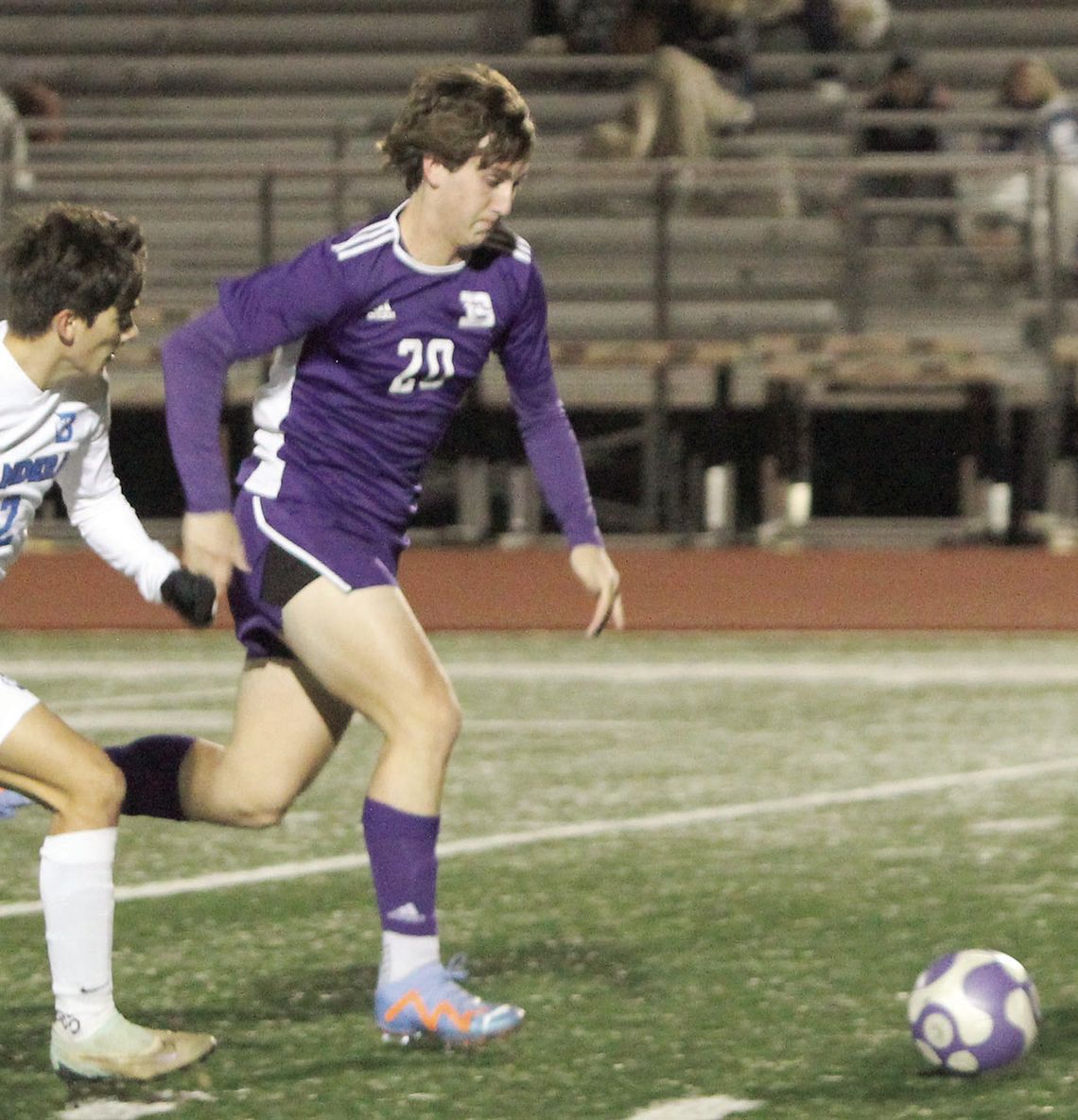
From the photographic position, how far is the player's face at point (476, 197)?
4.91 metres

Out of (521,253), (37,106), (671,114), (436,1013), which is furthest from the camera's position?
(37,106)

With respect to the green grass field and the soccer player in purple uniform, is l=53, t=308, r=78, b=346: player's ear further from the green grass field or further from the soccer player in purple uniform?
the green grass field

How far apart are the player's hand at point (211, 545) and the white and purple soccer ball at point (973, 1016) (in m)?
1.44

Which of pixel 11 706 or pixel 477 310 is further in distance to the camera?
pixel 477 310

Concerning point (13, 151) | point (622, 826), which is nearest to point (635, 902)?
point (622, 826)

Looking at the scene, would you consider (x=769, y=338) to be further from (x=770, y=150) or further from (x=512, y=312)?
(x=512, y=312)

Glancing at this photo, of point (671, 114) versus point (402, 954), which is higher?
point (671, 114)

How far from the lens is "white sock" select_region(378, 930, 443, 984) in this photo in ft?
15.7

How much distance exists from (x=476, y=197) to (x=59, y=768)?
1.34 meters

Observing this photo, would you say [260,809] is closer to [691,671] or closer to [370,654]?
[370,654]

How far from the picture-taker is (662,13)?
18281 millimetres

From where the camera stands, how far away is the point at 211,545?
15.5 ft

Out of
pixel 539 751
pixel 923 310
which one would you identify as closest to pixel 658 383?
pixel 923 310

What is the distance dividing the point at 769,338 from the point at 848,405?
2.46 feet
